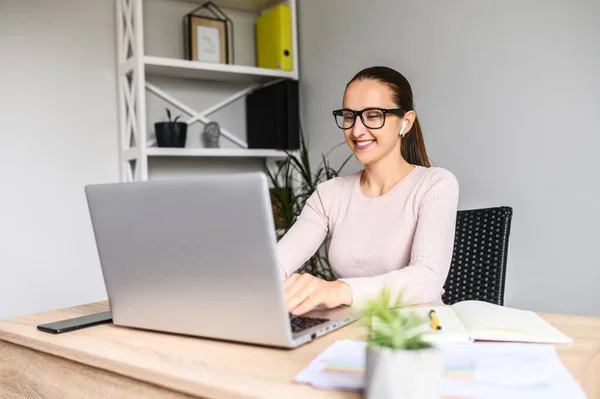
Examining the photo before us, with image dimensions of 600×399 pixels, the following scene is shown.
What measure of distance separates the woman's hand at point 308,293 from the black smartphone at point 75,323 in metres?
0.39

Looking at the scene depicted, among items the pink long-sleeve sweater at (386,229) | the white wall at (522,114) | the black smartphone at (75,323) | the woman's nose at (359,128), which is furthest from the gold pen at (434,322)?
the white wall at (522,114)

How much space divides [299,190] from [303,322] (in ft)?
7.27

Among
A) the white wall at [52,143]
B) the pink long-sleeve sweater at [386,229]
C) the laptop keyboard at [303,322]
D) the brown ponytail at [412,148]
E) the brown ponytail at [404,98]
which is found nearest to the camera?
the laptop keyboard at [303,322]

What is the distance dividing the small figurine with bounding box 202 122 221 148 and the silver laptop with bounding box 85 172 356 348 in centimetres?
195

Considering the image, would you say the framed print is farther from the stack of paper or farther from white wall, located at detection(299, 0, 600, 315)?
the stack of paper

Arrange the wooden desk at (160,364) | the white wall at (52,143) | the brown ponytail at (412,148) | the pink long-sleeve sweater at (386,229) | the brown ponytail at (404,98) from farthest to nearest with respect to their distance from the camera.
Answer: the white wall at (52,143), the brown ponytail at (412,148), the brown ponytail at (404,98), the pink long-sleeve sweater at (386,229), the wooden desk at (160,364)

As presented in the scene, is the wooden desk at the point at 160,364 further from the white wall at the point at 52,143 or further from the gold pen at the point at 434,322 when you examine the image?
the white wall at the point at 52,143

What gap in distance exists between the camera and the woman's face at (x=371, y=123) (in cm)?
162

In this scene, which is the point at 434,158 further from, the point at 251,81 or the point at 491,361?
the point at 491,361

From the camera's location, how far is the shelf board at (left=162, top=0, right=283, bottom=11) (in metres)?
3.07

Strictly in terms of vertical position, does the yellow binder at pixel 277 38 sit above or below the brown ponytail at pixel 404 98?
above

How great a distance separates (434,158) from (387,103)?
3.00ft

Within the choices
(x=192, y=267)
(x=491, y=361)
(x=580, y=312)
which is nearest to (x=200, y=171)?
(x=580, y=312)

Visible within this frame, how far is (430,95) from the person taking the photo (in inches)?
98.3
